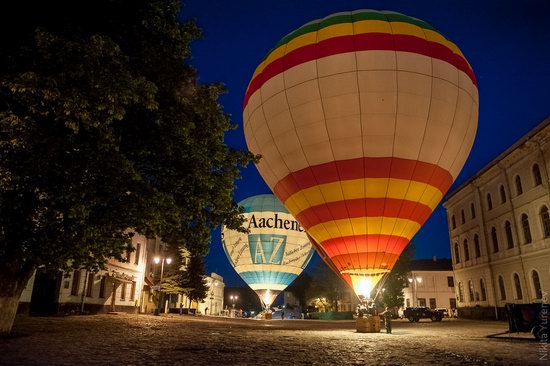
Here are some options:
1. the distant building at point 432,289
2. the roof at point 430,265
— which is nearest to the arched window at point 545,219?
the distant building at point 432,289

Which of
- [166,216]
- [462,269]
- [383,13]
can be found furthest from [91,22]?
[462,269]

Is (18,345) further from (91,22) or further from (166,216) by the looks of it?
(91,22)

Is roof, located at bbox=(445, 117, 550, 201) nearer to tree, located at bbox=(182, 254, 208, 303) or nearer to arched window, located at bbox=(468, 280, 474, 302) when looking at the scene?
arched window, located at bbox=(468, 280, 474, 302)

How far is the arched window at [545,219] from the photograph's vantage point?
24.9 m

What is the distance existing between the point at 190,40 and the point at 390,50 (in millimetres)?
8147

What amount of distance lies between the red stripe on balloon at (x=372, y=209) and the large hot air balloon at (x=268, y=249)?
18.7 metres

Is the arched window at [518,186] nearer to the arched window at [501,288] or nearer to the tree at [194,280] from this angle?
the arched window at [501,288]

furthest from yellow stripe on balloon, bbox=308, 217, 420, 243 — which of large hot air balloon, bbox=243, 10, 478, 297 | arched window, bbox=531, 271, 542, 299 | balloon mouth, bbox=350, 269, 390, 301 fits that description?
arched window, bbox=531, 271, 542, 299

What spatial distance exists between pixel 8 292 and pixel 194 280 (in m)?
36.0

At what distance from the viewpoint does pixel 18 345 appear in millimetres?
8258

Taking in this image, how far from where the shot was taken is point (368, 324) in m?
16.9

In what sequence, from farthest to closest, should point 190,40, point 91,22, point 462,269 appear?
A: point 462,269 < point 190,40 < point 91,22

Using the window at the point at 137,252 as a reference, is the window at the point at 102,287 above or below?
below

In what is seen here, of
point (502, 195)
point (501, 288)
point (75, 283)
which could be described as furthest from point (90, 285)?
point (502, 195)
